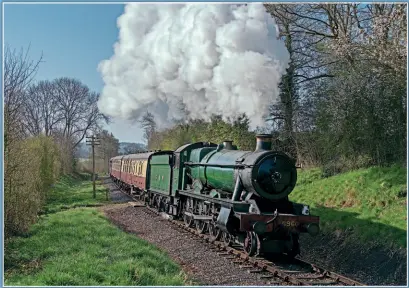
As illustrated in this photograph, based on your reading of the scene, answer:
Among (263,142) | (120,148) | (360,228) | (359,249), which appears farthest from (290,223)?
(120,148)

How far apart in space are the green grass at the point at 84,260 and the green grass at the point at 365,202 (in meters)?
5.36

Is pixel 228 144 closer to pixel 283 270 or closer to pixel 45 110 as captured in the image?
pixel 283 270

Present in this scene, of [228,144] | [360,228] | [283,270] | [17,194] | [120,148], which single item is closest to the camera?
[283,270]

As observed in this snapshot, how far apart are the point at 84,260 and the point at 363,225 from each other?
7.35 meters

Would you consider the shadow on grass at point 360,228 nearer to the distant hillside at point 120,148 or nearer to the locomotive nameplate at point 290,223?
the locomotive nameplate at point 290,223

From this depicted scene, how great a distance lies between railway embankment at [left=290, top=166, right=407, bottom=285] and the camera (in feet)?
33.2

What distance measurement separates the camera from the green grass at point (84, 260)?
7.57 m

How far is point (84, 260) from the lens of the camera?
8789 millimetres

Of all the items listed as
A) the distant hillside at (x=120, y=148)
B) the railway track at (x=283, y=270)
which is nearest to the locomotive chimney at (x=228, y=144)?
the railway track at (x=283, y=270)

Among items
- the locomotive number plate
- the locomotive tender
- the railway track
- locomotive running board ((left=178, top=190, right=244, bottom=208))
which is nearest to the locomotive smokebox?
the locomotive tender

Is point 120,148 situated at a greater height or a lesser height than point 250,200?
greater

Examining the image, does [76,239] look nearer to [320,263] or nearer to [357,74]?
[320,263]

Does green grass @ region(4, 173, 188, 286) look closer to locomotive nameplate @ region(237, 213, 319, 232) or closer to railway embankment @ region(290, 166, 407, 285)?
locomotive nameplate @ region(237, 213, 319, 232)

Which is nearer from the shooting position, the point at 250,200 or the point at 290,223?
the point at 290,223
